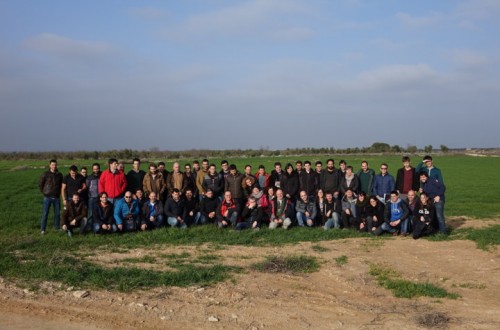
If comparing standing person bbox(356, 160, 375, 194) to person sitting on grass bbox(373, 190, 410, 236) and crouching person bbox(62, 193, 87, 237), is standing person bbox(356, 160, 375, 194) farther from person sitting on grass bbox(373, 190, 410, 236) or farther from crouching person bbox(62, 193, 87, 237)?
crouching person bbox(62, 193, 87, 237)

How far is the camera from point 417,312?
6.36 metres

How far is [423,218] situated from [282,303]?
6142 mm

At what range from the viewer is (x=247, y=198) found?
43.1 feet

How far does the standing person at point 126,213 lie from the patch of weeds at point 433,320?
25.4ft

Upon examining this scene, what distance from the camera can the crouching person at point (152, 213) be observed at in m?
12.1

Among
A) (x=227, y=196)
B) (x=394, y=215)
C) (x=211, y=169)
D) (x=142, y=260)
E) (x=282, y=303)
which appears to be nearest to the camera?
(x=282, y=303)

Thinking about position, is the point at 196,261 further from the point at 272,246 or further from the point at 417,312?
the point at 417,312

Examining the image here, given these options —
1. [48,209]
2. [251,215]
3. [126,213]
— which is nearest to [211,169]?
[251,215]

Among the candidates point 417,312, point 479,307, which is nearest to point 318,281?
point 417,312

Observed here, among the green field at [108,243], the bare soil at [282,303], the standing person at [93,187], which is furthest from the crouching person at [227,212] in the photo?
the bare soil at [282,303]

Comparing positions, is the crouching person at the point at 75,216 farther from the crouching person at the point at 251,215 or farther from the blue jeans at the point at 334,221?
the blue jeans at the point at 334,221

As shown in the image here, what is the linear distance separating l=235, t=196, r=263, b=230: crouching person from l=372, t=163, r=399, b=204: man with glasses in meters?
3.25

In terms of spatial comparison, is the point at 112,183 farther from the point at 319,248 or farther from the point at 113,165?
the point at 319,248

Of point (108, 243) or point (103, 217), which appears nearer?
point (108, 243)
